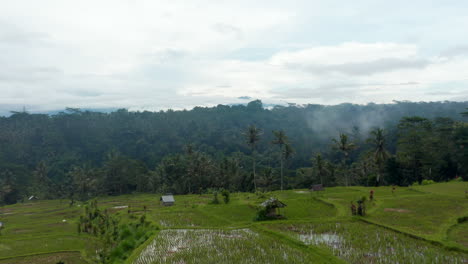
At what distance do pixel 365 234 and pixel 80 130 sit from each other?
130231 millimetres

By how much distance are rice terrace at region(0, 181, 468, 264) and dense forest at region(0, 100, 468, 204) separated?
1949 centimetres

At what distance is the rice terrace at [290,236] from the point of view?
15.0 m

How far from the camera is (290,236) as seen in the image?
18.3 metres

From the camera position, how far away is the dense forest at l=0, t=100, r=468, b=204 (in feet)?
170

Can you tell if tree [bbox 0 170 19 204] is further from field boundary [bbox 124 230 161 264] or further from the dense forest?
field boundary [bbox 124 230 161 264]

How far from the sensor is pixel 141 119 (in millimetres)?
144500

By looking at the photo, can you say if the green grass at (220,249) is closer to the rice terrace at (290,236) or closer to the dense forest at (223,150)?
the rice terrace at (290,236)

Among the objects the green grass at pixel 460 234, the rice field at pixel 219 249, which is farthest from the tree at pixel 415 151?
the rice field at pixel 219 249

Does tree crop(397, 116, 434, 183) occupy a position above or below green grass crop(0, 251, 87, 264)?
A: above

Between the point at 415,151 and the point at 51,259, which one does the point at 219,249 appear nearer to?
the point at 51,259

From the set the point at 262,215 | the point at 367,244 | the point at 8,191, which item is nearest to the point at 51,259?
the point at 262,215

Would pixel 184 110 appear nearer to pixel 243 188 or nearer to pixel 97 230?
pixel 243 188

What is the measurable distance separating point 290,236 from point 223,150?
105467mm

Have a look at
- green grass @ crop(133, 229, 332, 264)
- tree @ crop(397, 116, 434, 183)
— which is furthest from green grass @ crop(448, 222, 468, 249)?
tree @ crop(397, 116, 434, 183)
